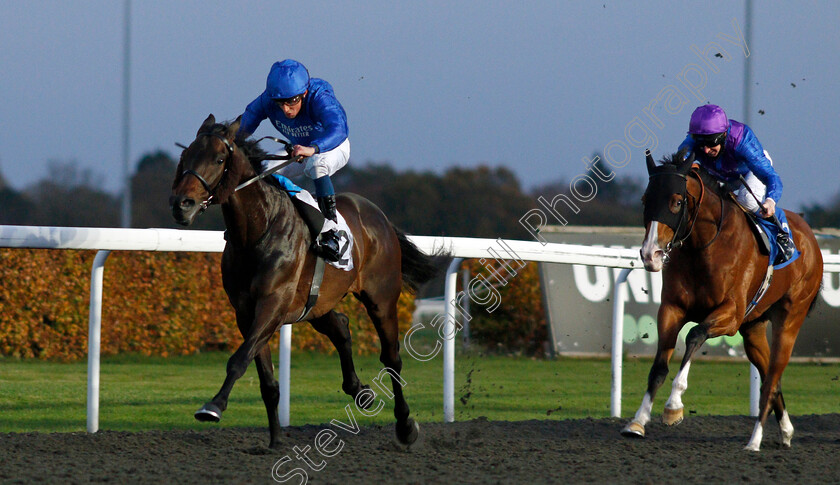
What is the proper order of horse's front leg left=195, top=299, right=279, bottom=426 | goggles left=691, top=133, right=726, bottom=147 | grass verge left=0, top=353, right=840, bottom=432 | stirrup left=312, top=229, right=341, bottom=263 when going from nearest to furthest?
horse's front leg left=195, top=299, right=279, bottom=426, stirrup left=312, top=229, right=341, bottom=263, goggles left=691, top=133, right=726, bottom=147, grass verge left=0, top=353, right=840, bottom=432

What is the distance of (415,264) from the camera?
16.0ft

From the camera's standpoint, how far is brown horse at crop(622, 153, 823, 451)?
13.5 feet

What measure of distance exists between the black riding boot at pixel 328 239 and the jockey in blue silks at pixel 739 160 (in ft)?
5.59

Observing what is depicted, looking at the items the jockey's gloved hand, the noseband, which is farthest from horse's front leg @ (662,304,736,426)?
the noseband

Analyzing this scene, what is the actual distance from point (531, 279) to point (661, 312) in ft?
20.1

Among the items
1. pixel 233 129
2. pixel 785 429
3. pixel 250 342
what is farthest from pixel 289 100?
pixel 785 429

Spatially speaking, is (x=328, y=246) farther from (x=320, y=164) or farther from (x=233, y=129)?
(x=233, y=129)

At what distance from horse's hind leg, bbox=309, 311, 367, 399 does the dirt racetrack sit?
0.25 meters

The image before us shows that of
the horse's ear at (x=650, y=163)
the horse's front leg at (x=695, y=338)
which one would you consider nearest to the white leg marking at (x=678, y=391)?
the horse's front leg at (x=695, y=338)

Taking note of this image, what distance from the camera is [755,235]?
4574 mm

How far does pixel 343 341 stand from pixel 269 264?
0.90m

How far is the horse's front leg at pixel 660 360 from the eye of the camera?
4.00m

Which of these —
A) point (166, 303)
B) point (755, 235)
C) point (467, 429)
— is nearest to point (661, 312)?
point (755, 235)

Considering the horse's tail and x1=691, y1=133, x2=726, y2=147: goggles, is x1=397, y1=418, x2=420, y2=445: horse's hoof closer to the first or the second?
the horse's tail
